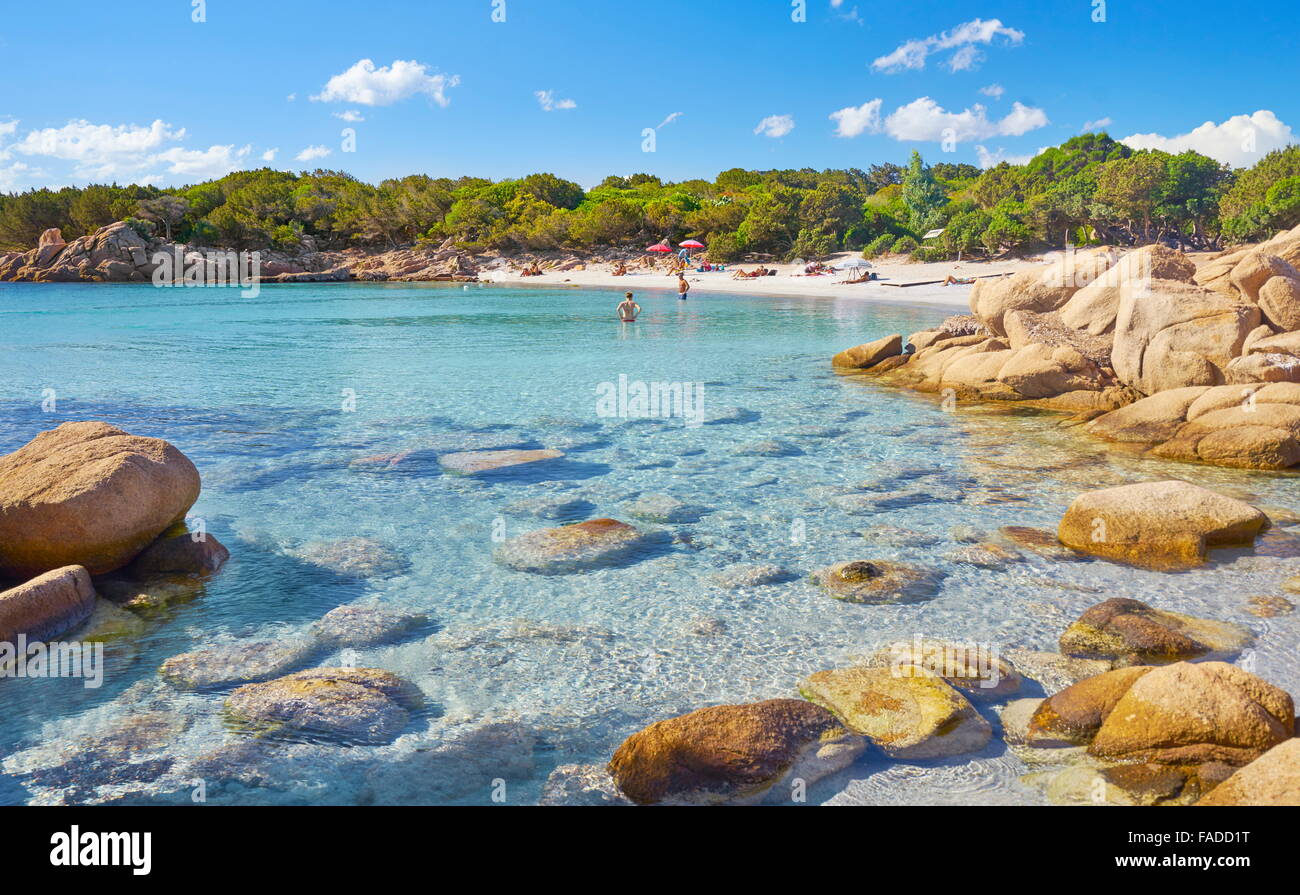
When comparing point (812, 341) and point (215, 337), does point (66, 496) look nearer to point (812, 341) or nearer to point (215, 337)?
point (812, 341)

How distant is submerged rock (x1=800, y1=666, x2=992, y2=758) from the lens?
5.06 m

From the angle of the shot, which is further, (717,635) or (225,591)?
(225,591)

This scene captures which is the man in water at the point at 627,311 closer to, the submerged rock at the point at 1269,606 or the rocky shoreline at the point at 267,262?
the submerged rock at the point at 1269,606

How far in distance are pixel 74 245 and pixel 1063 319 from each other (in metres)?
81.1

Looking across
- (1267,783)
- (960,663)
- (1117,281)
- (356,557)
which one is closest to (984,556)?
(960,663)

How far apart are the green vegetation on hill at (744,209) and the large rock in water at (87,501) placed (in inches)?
1980

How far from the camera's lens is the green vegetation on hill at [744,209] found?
168 feet

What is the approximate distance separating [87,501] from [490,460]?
562 cm

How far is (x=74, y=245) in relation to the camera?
71688 millimetres

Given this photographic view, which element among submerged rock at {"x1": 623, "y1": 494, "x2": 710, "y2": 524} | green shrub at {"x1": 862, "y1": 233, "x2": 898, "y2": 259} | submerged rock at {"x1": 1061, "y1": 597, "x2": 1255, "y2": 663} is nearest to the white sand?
green shrub at {"x1": 862, "y1": 233, "x2": 898, "y2": 259}

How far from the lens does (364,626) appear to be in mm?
6938

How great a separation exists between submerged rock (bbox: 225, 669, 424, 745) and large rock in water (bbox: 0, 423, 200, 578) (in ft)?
8.92
